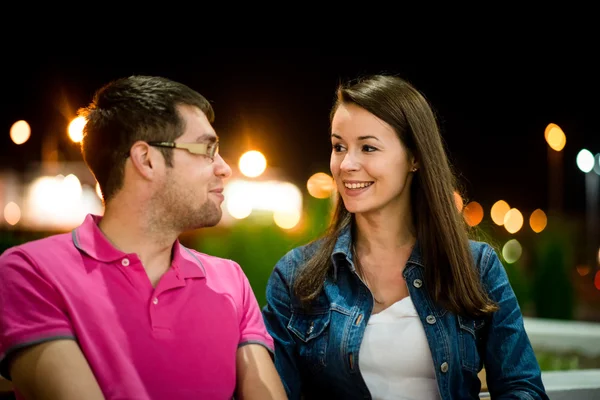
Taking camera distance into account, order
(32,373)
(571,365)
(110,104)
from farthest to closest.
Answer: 1. (571,365)
2. (110,104)
3. (32,373)

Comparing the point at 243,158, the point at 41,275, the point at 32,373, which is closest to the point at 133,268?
the point at 41,275

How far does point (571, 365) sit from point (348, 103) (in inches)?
208

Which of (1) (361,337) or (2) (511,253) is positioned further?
(2) (511,253)

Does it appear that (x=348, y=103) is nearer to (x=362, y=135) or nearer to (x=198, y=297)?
(x=362, y=135)

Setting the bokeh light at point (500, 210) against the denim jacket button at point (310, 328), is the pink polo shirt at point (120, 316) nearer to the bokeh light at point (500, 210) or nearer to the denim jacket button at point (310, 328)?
the denim jacket button at point (310, 328)

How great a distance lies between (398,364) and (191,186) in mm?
1270

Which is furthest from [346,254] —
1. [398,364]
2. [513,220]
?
[513,220]

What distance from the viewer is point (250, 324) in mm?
2840

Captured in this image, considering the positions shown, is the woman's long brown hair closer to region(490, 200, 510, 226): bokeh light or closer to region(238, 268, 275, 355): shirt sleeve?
region(238, 268, 275, 355): shirt sleeve

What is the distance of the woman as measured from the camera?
122 inches

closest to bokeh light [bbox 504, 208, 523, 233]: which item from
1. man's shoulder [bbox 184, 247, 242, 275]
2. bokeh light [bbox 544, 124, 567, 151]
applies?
bokeh light [bbox 544, 124, 567, 151]

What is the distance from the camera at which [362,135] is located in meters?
3.23

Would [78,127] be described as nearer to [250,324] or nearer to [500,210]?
[250,324]

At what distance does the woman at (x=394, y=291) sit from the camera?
3.09 meters
